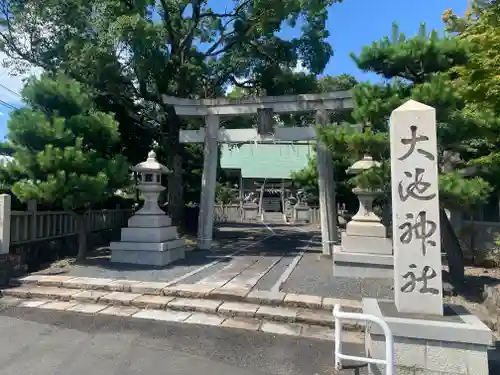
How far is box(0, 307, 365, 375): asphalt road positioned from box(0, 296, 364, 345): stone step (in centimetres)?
20

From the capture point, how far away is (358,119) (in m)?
7.21

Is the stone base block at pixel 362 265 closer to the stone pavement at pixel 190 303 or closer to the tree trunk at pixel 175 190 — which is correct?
the stone pavement at pixel 190 303

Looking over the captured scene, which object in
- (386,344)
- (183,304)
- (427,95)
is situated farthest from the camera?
(183,304)

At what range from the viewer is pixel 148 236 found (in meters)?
9.59

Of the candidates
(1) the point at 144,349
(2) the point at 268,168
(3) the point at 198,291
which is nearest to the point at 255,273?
(3) the point at 198,291

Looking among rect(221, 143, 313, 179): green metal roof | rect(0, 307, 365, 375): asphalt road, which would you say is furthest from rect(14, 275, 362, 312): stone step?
rect(221, 143, 313, 179): green metal roof

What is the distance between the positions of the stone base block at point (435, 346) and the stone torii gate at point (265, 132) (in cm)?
719

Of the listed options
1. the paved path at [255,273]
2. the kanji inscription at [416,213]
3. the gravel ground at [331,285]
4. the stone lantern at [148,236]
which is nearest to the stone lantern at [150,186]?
the stone lantern at [148,236]

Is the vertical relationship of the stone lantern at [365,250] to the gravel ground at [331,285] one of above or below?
above

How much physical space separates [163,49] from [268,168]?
19.5 m

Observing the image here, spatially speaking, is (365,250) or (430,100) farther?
(365,250)

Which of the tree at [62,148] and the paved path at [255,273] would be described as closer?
the paved path at [255,273]

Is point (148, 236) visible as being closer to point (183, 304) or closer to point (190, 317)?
point (183, 304)

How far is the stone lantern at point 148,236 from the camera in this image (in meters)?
9.42
